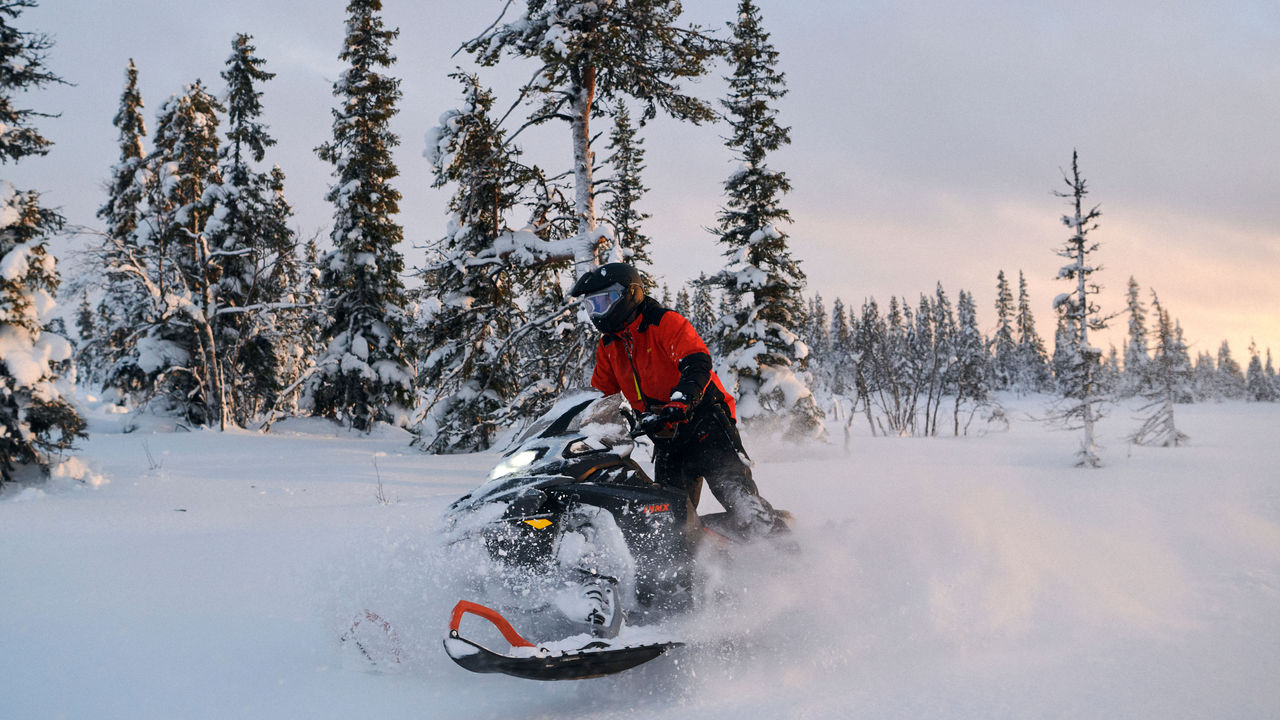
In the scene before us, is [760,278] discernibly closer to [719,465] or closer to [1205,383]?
[719,465]

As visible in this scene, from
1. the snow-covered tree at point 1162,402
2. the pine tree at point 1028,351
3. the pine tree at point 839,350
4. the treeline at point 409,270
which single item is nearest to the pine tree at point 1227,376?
the pine tree at point 1028,351

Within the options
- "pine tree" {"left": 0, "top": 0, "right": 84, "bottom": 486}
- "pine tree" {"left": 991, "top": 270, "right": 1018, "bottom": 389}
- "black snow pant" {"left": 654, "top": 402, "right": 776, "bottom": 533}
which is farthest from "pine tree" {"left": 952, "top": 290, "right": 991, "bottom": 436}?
"pine tree" {"left": 0, "top": 0, "right": 84, "bottom": 486}

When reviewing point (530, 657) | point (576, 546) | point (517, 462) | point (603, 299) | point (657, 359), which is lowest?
point (530, 657)

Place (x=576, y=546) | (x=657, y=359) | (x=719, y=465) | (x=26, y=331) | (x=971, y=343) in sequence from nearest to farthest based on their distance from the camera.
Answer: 1. (x=576, y=546)
2. (x=657, y=359)
3. (x=719, y=465)
4. (x=26, y=331)
5. (x=971, y=343)

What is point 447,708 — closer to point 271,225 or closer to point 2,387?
point 2,387

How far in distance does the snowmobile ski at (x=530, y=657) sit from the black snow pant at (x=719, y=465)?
1.46 m

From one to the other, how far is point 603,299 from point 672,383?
801 mm

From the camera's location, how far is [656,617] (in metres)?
3.61

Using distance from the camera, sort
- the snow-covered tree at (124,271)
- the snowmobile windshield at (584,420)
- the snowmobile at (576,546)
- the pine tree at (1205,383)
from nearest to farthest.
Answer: the snowmobile at (576,546), the snowmobile windshield at (584,420), the snow-covered tree at (124,271), the pine tree at (1205,383)

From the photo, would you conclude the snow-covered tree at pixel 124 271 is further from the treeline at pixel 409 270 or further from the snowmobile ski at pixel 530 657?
the snowmobile ski at pixel 530 657

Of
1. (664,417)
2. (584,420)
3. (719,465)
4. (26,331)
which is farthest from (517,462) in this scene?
(26,331)

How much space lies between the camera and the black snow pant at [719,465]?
438 cm

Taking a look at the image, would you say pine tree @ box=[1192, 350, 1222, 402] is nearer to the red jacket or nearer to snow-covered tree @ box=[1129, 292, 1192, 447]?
snow-covered tree @ box=[1129, 292, 1192, 447]

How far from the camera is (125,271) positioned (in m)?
16.7
